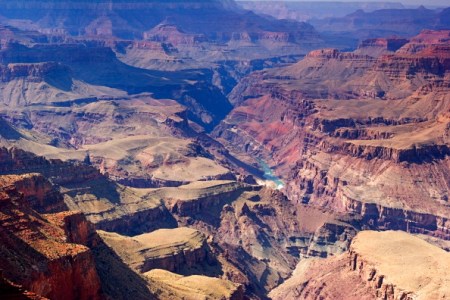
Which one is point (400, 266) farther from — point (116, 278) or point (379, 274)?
point (116, 278)

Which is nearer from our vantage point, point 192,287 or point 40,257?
point 40,257

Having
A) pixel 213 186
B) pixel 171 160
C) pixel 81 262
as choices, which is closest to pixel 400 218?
pixel 213 186

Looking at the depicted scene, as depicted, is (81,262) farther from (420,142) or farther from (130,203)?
(420,142)

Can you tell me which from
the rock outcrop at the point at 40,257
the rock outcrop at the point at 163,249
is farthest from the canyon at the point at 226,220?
the rock outcrop at the point at 163,249

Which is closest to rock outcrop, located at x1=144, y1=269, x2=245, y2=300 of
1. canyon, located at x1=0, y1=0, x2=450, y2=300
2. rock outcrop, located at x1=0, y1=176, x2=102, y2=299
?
canyon, located at x1=0, y1=0, x2=450, y2=300

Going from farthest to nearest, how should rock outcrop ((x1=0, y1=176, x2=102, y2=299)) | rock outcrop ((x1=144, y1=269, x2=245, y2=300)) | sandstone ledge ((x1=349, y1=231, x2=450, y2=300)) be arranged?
sandstone ledge ((x1=349, y1=231, x2=450, y2=300)), rock outcrop ((x1=144, y1=269, x2=245, y2=300)), rock outcrop ((x1=0, y1=176, x2=102, y2=299))

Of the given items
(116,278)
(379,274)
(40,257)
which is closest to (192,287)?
(116,278)

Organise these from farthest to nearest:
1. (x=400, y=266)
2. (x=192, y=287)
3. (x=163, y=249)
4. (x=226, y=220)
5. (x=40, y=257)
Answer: (x=226, y=220) < (x=163, y=249) < (x=400, y=266) < (x=192, y=287) < (x=40, y=257)

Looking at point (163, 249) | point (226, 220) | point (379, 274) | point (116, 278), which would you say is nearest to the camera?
point (116, 278)

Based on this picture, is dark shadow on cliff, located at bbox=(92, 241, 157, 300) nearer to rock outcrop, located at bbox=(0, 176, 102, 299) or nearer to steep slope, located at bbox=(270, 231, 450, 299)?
rock outcrop, located at bbox=(0, 176, 102, 299)
